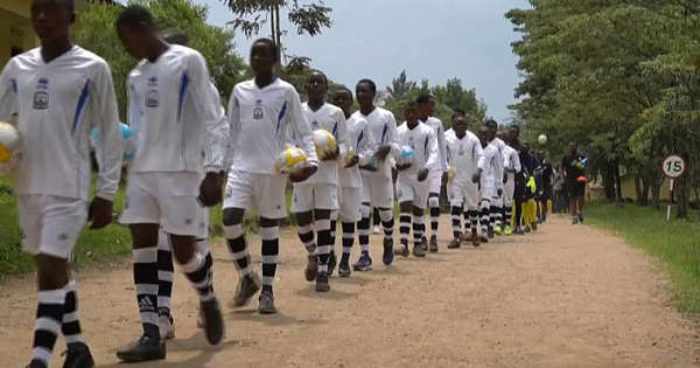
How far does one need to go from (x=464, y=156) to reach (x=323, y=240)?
7.65 metres

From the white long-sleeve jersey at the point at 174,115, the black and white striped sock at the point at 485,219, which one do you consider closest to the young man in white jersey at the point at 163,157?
the white long-sleeve jersey at the point at 174,115

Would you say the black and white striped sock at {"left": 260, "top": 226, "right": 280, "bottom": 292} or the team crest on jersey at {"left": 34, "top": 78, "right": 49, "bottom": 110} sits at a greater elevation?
the team crest on jersey at {"left": 34, "top": 78, "right": 49, "bottom": 110}

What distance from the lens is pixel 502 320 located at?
8.70 meters

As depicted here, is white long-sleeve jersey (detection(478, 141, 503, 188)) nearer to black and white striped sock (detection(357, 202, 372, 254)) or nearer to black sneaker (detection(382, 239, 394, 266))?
black sneaker (detection(382, 239, 394, 266))

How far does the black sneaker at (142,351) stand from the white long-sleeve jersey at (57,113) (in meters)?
1.29

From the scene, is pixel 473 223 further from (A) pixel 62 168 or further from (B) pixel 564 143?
(B) pixel 564 143

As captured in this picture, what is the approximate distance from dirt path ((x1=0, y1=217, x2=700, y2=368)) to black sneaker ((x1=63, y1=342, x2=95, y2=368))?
1.80 feet

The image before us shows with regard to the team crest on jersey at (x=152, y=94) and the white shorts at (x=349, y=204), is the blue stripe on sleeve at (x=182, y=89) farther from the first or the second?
the white shorts at (x=349, y=204)

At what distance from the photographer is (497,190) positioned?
19.3 meters

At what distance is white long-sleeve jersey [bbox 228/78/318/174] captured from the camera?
8.67 metres

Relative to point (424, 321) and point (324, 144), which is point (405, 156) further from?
point (424, 321)

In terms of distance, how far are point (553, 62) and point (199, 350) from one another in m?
25.8

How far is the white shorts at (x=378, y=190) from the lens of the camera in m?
13.4

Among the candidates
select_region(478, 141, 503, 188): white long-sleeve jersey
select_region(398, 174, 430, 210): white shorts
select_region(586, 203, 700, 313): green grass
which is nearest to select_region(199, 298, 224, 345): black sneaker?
select_region(586, 203, 700, 313): green grass
